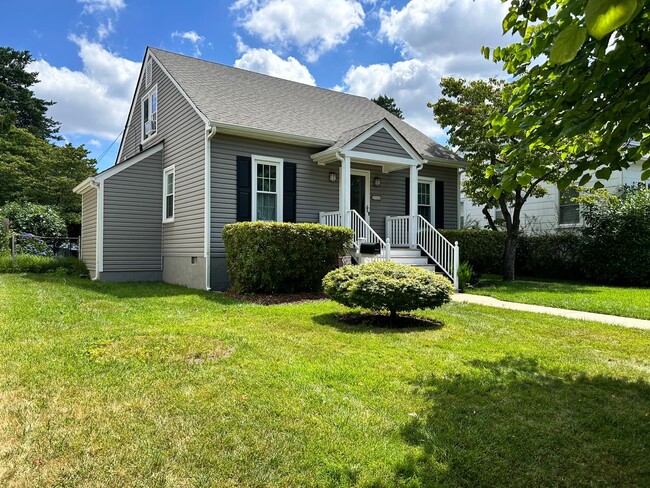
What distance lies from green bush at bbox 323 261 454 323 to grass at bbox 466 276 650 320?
3.41 metres

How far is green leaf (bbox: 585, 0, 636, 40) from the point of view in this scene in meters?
0.88

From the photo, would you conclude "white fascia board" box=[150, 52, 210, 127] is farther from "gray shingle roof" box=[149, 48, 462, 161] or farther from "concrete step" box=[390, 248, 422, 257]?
"concrete step" box=[390, 248, 422, 257]

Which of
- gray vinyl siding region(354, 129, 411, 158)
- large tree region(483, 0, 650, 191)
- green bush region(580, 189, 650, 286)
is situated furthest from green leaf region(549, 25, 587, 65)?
green bush region(580, 189, 650, 286)

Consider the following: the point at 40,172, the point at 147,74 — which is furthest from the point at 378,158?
the point at 40,172

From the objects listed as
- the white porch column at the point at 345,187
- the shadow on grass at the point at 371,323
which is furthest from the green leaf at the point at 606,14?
the white porch column at the point at 345,187

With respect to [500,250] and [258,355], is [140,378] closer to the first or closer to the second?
[258,355]

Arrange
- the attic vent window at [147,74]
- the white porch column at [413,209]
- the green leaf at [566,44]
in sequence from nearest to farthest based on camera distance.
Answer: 1. the green leaf at [566,44]
2. the white porch column at [413,209]
3. the attic vent window at [147,74]

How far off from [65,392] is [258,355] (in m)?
1.68

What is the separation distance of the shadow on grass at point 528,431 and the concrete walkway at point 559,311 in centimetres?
332

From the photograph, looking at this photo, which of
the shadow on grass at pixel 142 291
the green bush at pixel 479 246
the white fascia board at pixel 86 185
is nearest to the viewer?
the shadow on grass at pixel 142 291

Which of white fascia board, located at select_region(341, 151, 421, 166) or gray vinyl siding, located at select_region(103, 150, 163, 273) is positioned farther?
gray vinyl siding, located at select_region(103, 150, 163, 273)

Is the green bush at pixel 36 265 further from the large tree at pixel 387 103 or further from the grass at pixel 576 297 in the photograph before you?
the large tree at pixel 387 103

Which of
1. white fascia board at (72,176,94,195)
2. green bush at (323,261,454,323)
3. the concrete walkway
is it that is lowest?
the concrete walkway

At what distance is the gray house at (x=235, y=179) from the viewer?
10891mm
